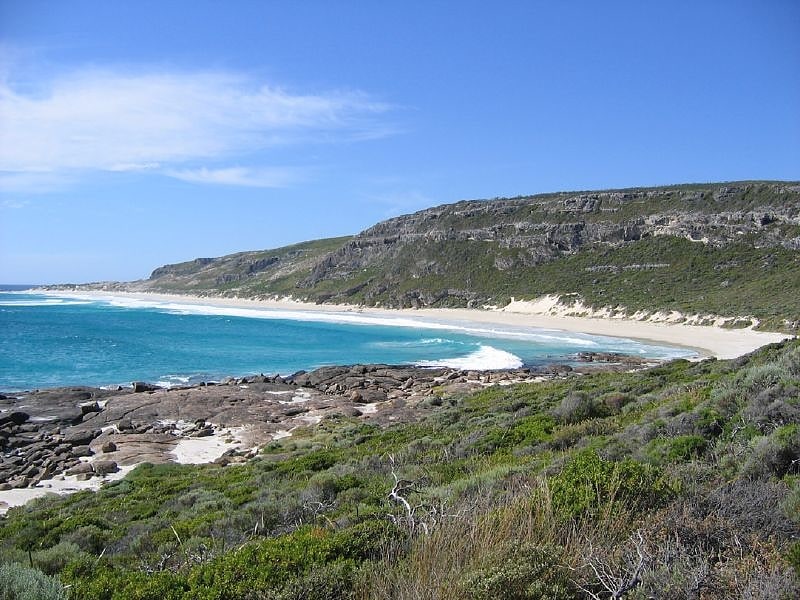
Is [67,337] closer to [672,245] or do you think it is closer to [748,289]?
[748,289]

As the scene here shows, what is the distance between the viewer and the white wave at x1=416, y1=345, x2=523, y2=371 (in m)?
38.1

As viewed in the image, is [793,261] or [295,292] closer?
[793,261]

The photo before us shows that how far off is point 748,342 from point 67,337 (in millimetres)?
64194

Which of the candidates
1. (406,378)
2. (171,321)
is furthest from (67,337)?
(406,378)

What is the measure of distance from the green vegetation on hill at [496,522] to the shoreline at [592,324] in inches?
1257

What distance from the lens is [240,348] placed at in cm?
5156

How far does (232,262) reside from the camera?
193 m

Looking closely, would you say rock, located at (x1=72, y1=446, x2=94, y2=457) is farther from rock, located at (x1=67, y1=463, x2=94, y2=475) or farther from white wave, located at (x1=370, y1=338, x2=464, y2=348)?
white wave, located at (x1=370, y1=338, x2=464, y2=348)

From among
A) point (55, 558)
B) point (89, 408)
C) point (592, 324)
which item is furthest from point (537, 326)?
point (55, 558)

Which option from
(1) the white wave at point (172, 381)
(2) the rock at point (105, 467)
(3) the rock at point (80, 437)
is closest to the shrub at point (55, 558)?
(2) the rock at point (105, 467)

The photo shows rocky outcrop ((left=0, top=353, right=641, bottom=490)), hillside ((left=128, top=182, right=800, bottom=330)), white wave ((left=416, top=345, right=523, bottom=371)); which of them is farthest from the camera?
hillside ((left=128, top=182, right=800, bottom=330))

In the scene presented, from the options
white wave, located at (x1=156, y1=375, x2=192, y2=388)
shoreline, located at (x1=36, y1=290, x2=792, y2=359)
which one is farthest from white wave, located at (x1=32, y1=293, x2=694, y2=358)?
white wave, located at (x1=156, y1=375, x2=192, y2=388)

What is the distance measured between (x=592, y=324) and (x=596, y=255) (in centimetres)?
2765

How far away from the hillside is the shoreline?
9.00 feet
